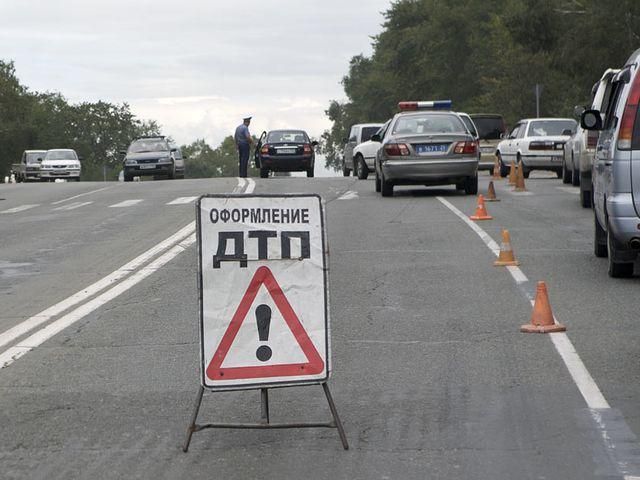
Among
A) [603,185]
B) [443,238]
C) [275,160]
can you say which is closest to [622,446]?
[603,185]

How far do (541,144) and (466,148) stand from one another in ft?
31.6

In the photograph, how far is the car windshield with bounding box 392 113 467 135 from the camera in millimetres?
26062

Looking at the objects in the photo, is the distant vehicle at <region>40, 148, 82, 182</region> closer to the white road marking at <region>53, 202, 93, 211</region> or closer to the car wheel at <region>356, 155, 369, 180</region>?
the car wheel at <region>356, 155, 369, 180</region>

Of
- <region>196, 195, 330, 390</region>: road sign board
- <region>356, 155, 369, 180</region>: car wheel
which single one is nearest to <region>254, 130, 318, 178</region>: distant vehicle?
<region>356, 155, 369, 180</region>: car wheel

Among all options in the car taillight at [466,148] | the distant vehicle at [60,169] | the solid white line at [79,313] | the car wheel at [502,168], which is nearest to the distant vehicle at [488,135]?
the car wheel at [502,168]

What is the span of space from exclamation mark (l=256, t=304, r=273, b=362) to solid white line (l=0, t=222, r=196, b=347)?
3769 millimetres

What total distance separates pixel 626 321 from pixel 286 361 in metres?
4.48

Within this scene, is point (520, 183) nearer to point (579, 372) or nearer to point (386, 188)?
point (386, 188)

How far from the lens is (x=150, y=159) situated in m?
48.3

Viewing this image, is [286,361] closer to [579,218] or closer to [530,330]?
[530,330]

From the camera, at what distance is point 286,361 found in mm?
6840

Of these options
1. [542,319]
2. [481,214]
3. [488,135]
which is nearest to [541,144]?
[488,135]

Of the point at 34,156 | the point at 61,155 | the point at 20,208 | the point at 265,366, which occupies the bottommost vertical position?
the point at 34,156

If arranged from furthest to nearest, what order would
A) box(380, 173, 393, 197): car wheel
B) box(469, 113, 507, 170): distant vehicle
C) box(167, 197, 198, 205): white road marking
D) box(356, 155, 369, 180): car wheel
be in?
box(469, 113, 507, 170): distant vehicle → box(356, 155, 369, 180): car wheel → box(167, 197, 198, 205): white road marking → box(380, 173, 393, 197): car wheel
